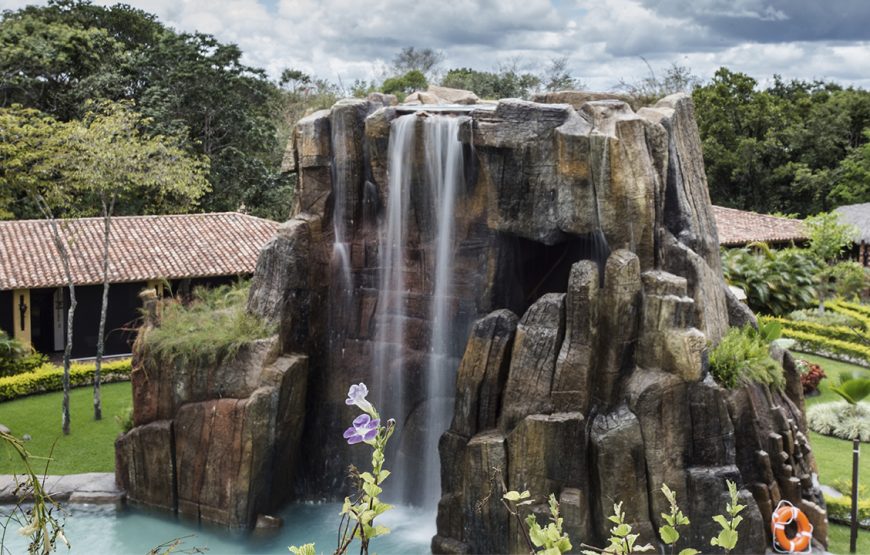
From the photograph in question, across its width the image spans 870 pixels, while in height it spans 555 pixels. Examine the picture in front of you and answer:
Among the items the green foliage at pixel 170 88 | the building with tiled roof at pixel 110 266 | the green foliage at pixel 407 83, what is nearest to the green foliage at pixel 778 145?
the green foliage at pixel 407 83

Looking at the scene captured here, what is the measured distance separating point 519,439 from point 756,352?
11.5 ft

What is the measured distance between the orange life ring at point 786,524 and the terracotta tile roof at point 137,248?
14.6 metres

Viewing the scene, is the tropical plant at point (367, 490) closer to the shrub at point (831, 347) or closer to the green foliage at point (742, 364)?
the green foliage at point (742, 364)

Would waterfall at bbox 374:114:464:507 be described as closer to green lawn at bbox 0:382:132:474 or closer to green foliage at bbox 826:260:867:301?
green lawn at bbox 0:382:132:474

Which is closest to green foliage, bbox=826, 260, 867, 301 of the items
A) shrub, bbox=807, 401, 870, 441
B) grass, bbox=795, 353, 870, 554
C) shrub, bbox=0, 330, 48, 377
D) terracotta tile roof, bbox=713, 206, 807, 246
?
terracotta tile roof, bbox=713, 206, 807, 246

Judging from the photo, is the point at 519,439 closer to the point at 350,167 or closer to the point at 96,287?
the point at 350,167

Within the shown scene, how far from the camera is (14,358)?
20.1 meters

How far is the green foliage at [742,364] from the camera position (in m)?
11.2

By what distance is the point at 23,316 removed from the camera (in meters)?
21.9

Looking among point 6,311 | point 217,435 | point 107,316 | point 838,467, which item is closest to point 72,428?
point 107,316

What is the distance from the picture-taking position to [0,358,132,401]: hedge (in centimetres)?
1933

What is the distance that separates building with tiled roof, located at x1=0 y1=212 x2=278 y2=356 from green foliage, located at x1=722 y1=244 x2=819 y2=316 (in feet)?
43.7

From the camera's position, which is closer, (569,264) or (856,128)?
(569,264)

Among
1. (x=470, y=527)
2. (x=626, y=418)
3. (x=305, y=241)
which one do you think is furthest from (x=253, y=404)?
(x=626, y=418)
